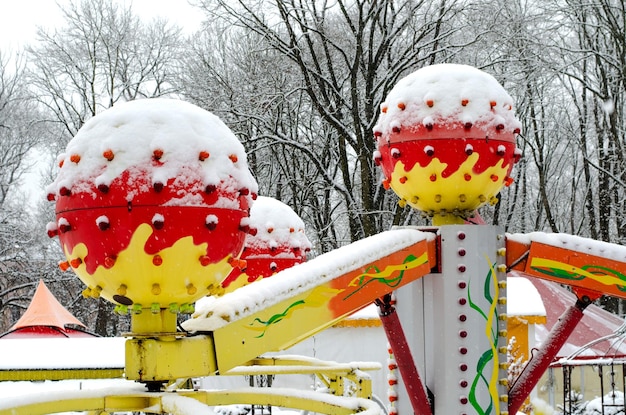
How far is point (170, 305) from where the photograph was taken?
2795 mm

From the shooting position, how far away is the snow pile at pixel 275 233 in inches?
209

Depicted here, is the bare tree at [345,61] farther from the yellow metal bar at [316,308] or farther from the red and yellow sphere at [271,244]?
the yellow metal bar at [316,308]

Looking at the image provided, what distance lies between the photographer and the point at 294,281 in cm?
318

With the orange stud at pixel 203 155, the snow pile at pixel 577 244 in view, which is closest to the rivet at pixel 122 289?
the orange stud at pixel 203 155

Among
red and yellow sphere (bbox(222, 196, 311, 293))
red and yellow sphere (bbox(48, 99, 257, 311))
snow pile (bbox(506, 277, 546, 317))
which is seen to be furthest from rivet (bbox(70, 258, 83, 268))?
snow pile (bbox(506, 277, 546, 317))

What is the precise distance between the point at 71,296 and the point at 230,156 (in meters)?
27.4

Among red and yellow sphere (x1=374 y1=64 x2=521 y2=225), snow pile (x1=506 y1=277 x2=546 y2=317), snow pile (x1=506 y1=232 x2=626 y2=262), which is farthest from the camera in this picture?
snow pile (x1=506 y1=277 x2=546 y2=317)

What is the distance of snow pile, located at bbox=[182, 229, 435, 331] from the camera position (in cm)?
287

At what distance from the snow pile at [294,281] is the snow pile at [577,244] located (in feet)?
1.80

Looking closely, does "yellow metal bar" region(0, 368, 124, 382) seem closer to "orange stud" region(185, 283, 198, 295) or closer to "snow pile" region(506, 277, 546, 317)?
"orange stud" region(185, 283, 198, 295)

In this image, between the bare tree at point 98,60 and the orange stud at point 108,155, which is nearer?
the orange stud at point 108,155

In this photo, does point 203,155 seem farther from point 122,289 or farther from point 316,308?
point 316,308

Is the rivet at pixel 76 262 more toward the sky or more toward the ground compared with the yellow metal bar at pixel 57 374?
more toward the sky

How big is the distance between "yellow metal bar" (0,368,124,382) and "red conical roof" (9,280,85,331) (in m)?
10.4
